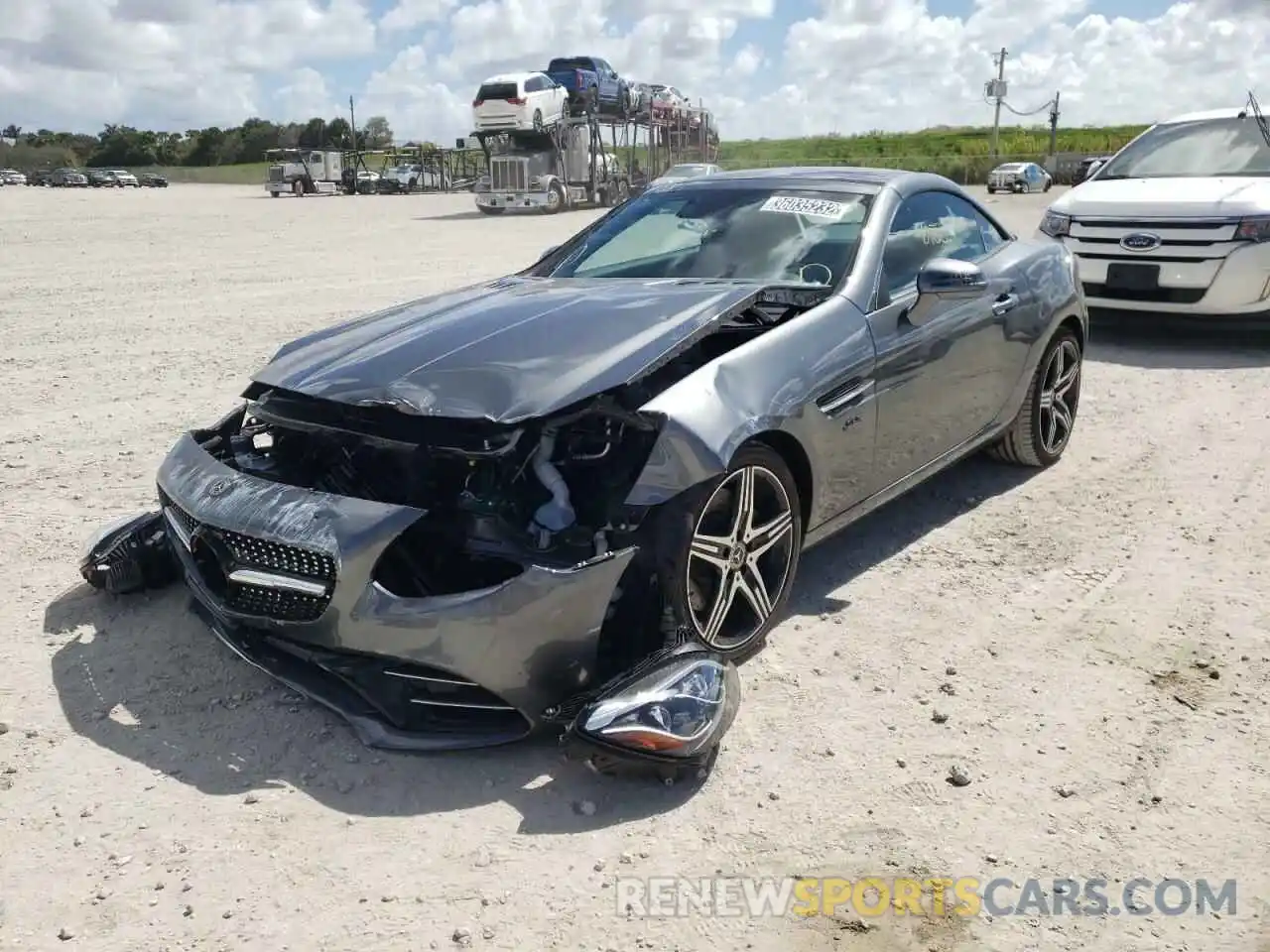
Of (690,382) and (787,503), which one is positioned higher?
(690,382)

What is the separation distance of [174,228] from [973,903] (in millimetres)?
23176

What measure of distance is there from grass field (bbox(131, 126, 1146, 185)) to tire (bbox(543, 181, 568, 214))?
1289cm

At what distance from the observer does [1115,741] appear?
9.71ft

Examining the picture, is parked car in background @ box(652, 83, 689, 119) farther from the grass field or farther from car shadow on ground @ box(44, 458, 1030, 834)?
car shadow on ground @ box(44, 458, 1030, 834)

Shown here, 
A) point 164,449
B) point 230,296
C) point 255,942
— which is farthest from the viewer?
point 230,296

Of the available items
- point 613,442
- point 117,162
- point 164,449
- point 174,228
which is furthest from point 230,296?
point 117,162

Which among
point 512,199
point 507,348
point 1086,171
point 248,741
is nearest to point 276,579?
point 248,741

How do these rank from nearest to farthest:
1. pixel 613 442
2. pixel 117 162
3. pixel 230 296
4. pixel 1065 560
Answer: pixel 613 442 < pixel 1065 560 < pixel 230 296 < pixel 117 162

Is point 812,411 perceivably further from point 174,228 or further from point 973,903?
point 174,228

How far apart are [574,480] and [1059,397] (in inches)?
129

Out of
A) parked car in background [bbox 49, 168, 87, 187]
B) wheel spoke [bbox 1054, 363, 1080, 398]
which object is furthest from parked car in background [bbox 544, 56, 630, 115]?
parked car in background [bbox 49, 168, 87, 187]

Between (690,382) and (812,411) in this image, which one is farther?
(812,411)

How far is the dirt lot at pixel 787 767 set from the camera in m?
2.30

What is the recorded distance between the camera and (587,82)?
33094 millimetres
